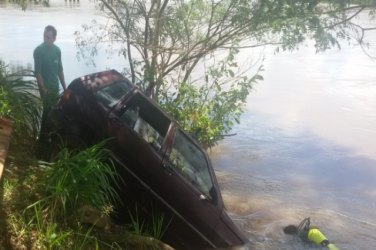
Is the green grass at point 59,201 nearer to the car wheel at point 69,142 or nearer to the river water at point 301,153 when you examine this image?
the car wheel at point 69,142

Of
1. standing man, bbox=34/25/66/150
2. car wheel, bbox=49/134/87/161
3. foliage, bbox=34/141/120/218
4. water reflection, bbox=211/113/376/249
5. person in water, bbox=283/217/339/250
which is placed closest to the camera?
foliage, bbox=34/141/120/218

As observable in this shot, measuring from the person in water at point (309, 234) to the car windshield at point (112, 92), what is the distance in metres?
2.92

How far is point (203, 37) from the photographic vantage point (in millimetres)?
7383

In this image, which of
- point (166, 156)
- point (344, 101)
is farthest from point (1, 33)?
point (166, 156)

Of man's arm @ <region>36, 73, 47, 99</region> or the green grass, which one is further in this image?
man's arm @ <region>36, 73, 47, 99</region>

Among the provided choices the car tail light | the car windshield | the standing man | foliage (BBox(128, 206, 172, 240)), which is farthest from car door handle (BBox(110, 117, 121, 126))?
the standing man

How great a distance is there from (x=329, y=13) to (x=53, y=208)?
192 inches

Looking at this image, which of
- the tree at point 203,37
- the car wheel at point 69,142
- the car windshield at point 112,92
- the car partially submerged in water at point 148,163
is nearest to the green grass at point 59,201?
the car partially submerged in water at point 148,163

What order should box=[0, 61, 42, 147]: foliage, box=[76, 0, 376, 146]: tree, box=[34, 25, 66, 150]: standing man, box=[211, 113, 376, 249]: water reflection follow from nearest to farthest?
1. box=[0, 61, 42, 147]: foliage
2. box=[76, 0, 376, 146]: tree
3. box=[211, 113, 376, 249]: water reflection
4. box=[34, 25, 66, 150]: standing man

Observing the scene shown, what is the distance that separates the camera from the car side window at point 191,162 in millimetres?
4093

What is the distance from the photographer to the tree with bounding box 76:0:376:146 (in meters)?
6.32

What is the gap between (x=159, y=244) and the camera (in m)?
3.58

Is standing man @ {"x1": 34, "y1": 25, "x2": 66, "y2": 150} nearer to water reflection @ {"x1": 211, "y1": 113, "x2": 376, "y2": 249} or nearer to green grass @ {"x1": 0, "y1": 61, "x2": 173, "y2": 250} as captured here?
green grass @ {"x1": 0, "y1": 61, "x2": 173, "y2": 250}

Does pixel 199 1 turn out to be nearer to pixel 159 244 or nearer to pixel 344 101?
pixel 159 244
